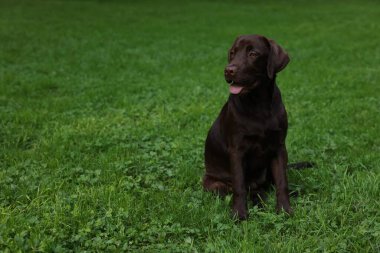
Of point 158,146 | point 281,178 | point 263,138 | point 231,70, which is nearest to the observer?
point 231,70

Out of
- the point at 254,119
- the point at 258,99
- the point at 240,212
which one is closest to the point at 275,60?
the point at 258,99

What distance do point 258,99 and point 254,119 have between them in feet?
0.57

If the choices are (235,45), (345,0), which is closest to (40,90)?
(235,45)

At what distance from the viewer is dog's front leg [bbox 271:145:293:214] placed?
13.8 ft

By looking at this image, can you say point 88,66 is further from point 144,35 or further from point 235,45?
point 235,45

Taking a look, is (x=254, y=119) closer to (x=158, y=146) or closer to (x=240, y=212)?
(x=240, y=212)

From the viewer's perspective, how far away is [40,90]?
900cm

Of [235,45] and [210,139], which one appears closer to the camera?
[235,45]

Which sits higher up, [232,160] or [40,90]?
[232,160]

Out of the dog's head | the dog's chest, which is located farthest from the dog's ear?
the dog's chest

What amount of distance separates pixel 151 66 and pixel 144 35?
5.31 metres

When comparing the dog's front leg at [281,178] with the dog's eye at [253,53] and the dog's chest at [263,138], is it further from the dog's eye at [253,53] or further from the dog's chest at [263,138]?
the dog's eye at [253,53]

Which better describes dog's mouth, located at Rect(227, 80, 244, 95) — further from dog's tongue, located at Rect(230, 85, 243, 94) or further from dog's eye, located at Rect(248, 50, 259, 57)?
dog's eye, located at Rect(248, 50, 259, 57)

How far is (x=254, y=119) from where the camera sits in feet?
13.9
